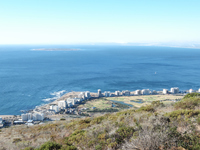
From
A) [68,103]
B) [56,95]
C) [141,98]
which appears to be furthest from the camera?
[56,95]

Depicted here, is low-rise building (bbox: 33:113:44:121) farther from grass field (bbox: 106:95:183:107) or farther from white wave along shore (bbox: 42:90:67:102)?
grass field (bbox: 106:95:183:107)

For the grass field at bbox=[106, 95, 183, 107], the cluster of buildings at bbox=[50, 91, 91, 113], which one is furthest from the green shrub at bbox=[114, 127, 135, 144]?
the grass field at bbox=[106, 95, 183, 107]

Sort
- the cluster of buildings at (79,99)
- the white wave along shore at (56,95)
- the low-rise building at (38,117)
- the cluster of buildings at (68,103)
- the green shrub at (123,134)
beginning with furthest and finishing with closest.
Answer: the white wave along shore at (56,95) → the cluster of buildings at (79,99) → the cluster of buildings at (68,103) → the low-rise building at (38,117) → the green shrub at (123,134)

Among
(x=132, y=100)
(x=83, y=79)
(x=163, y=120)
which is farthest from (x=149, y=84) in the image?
(x=163, y=120)

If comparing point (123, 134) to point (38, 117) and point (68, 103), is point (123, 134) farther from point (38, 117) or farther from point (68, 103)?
point (68, 103)

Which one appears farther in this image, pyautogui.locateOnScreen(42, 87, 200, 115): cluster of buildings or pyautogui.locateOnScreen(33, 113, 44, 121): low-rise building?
pyautogui.locateOnScreen(42, 87, 200, 115): cluster of buildings

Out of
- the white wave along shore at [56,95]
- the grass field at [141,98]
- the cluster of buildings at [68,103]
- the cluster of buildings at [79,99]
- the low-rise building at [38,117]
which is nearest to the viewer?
the low-rise building at [38,117]

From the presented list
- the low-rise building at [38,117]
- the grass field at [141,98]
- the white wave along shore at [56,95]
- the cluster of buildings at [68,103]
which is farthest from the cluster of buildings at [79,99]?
the low-rise building at [38,117]

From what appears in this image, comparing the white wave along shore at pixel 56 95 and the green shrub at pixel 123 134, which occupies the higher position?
the green shrub at pixel 123 134

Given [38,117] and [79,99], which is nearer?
[38,117]

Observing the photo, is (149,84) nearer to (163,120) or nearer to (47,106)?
(47,106)

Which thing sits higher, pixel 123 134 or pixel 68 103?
pixel 123 134

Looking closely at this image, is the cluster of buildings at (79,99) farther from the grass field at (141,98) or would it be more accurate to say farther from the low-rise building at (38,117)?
the low-rise building at (38,117)

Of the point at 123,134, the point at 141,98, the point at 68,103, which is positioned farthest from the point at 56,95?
the point at 123,134
